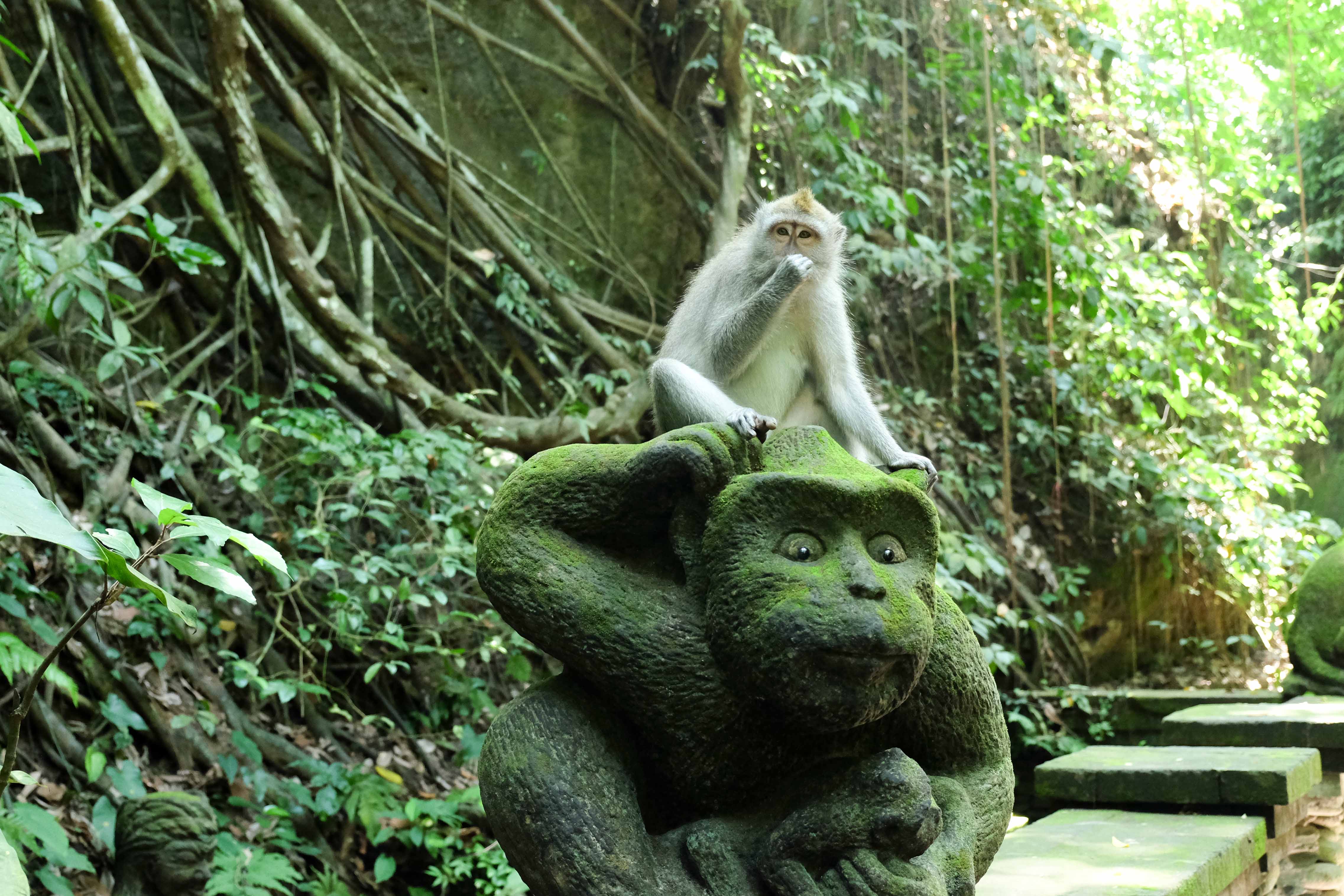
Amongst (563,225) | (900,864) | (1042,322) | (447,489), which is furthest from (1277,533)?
(900,864)

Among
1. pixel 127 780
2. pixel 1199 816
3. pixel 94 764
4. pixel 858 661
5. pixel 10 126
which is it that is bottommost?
pixel 127 780

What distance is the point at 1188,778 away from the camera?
3635mm

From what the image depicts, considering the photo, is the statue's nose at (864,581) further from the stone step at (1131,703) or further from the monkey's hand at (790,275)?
the stone step at (1131,703)

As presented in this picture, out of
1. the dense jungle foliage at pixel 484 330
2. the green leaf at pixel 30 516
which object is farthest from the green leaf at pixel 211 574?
the green leaf at pixel 30 516

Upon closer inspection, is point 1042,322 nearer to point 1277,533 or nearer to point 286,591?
point 1277,533

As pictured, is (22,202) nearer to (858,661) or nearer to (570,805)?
(570,805)

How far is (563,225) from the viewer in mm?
6367

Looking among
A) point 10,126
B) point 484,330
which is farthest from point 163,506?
point 484,330

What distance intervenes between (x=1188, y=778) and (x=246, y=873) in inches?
116

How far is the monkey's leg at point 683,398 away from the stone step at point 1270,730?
3.08 m

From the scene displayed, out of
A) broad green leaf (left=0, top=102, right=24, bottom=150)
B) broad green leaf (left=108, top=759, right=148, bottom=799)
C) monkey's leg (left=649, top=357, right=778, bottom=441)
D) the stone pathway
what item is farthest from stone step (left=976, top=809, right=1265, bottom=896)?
broad green leaf (left=0, top=102, right=24, bottom=150)

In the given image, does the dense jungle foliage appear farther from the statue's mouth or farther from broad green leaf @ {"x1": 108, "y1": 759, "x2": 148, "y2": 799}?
the statue's mouth

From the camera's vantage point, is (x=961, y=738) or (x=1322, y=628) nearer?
(x=961, y=738)

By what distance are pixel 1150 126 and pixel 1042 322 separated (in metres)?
2.00
